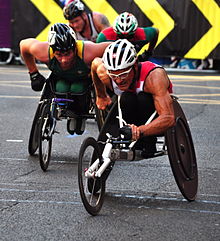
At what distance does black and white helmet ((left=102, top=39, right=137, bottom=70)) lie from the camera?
663cm

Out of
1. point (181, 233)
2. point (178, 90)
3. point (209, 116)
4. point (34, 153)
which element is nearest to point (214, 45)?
point (178, 90)

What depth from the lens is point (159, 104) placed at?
6.73 meters

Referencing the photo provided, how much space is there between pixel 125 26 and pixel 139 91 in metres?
3.82

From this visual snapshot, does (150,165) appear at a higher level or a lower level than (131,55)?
lower

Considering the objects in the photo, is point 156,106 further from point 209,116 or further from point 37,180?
point 209,116

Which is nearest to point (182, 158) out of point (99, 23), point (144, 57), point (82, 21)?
point (144, 57)

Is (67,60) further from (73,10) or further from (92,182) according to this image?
(73,10)

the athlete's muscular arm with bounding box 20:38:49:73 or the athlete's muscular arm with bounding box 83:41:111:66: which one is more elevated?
the athlete's muscular arm with bounding box 83:41:111:66

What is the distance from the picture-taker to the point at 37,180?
789 centimetres

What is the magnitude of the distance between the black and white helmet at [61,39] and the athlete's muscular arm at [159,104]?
5.56ft

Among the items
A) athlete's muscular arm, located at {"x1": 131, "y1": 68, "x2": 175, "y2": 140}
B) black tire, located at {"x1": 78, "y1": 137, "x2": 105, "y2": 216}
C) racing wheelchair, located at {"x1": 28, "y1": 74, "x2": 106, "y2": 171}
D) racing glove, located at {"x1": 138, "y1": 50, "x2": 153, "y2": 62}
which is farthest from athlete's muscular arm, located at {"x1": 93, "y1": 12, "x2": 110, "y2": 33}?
black tire, located at {"x1": 78, "y1": 137, "x2": 105, "y2": 216}

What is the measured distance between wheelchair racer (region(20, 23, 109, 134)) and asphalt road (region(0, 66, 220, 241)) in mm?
754

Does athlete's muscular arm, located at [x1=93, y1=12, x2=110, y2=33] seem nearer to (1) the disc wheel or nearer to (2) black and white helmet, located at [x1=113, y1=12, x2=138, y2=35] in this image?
(2) black and white helmet, located at [x1=113, y1=12, x2=138, y2=35]

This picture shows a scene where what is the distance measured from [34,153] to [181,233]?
3557 mm
